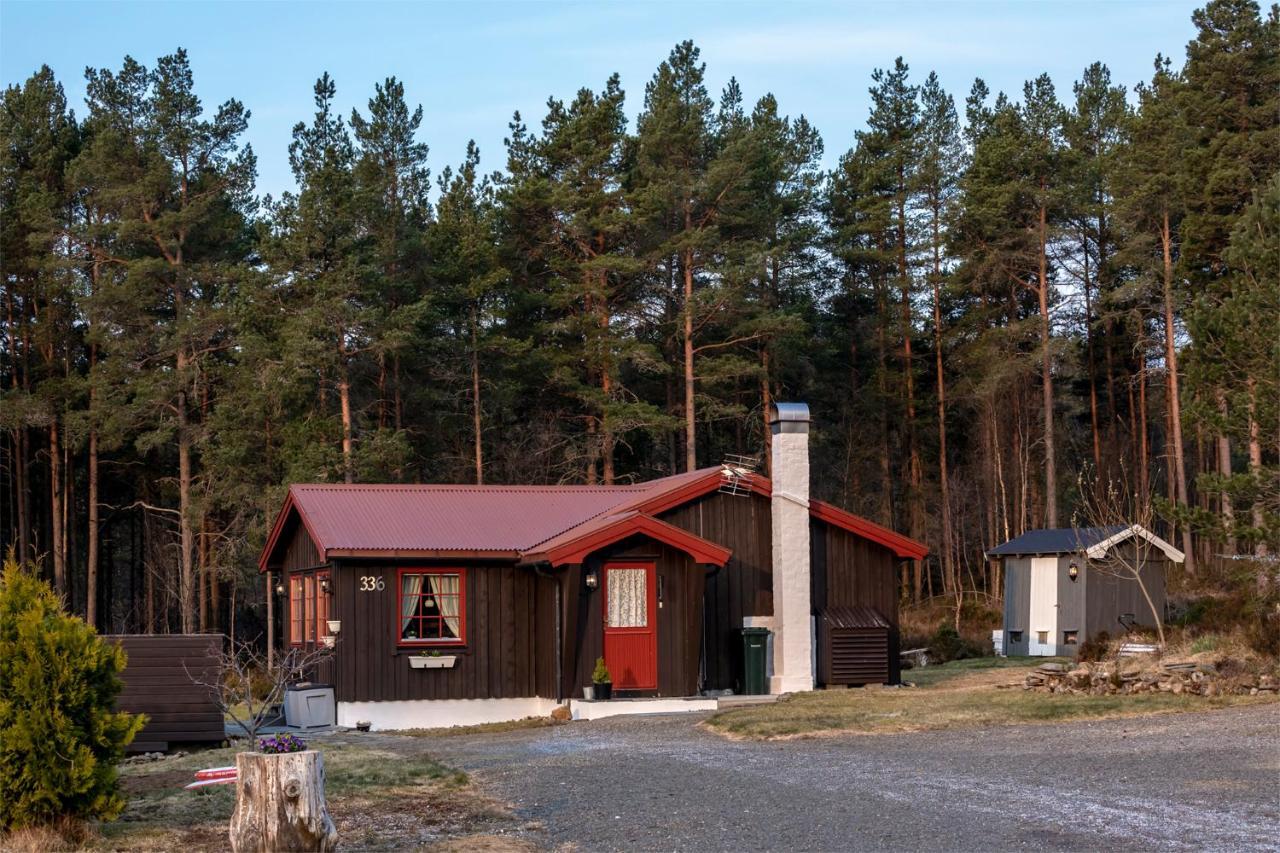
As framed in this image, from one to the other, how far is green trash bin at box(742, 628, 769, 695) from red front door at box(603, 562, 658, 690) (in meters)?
1.69

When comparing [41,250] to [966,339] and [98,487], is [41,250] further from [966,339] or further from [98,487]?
[966,339]

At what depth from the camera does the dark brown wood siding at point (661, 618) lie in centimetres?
2006

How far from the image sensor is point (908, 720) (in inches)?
640

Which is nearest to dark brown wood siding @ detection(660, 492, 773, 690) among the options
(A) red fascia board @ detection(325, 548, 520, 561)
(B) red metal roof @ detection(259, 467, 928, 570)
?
(B) red metal roof @ detection(259, 467, 928, 570)

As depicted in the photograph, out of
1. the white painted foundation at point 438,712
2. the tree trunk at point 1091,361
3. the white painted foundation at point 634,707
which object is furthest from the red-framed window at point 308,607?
the tree trunk at point 1091,361

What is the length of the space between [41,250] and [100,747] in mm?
31268

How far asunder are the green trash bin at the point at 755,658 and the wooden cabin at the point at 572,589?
0.64 feet

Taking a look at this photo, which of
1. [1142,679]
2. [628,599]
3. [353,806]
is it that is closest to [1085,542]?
[1142,679]

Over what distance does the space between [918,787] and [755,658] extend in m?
10.1

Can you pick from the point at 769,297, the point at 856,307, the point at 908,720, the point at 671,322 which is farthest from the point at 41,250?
the point at 908,720

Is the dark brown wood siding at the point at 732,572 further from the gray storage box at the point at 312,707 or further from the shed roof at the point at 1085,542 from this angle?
the shed roof at the point at 1085,542

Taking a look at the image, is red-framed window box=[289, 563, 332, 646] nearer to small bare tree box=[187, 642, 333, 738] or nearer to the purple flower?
small bare tree box=[187, 642, 333, 738]

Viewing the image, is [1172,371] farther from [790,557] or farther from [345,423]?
[345,423]

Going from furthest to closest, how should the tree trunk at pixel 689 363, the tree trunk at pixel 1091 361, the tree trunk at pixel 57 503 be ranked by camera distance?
the tree trunk at pixel 1091 361 < the tree trunk at pixel 57 503 < the tree trunk at pixel 689 363
